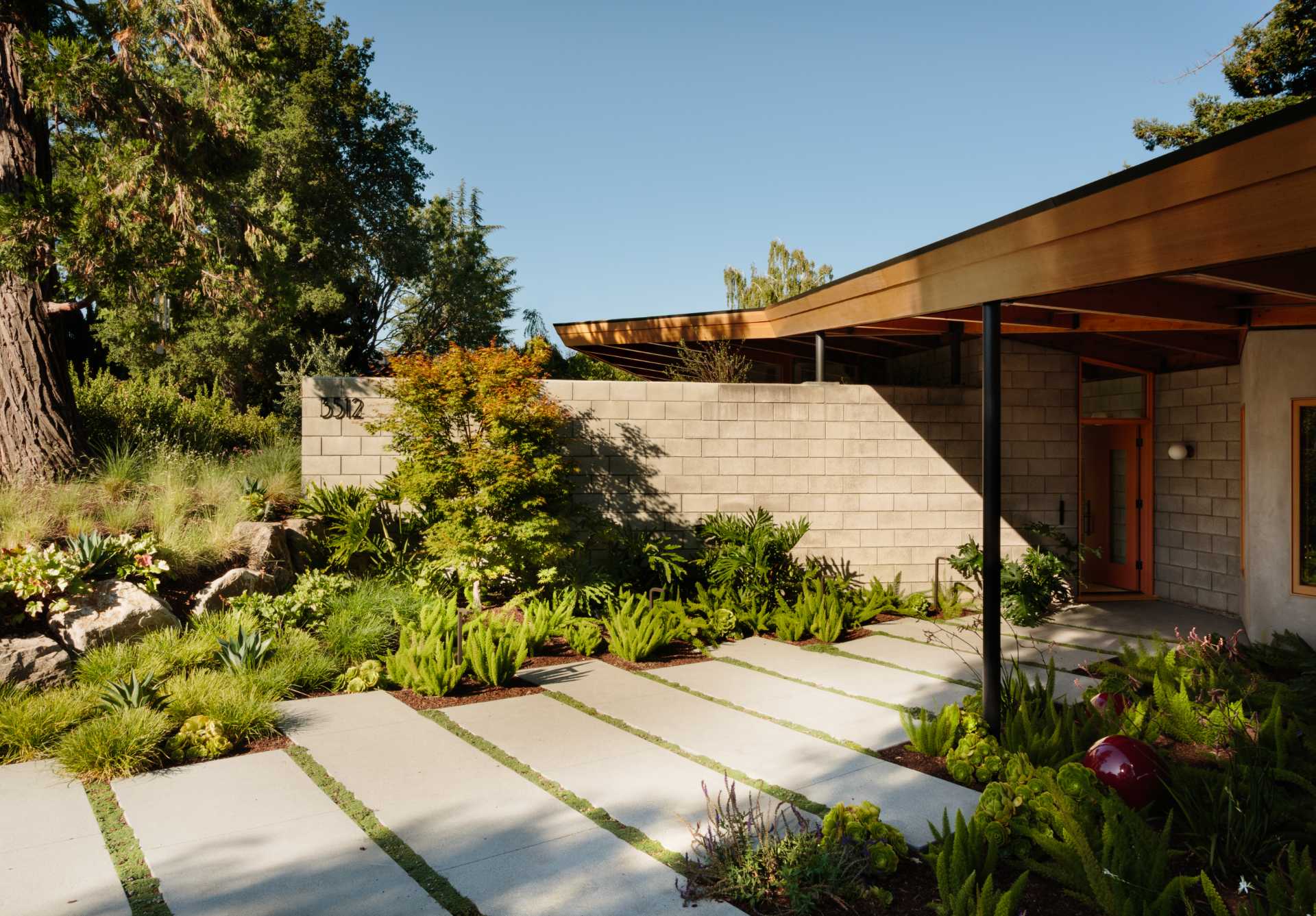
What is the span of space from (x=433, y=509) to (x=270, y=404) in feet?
55.1

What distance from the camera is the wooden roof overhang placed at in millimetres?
3121

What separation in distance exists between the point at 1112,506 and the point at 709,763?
806 centimetres

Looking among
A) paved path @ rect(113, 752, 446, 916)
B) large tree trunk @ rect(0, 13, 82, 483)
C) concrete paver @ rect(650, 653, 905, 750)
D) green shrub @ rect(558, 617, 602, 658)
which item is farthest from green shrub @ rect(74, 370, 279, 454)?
concrete paver @ rect(650, 653, 905, 750)

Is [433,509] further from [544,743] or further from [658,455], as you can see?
[544,743]

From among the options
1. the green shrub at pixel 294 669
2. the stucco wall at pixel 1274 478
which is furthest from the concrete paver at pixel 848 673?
the green shrub at pixel 294 669

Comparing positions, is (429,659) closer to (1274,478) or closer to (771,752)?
(771,752)

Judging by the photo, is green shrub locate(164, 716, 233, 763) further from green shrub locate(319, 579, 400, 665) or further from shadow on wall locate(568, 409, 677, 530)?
shadow on wall locate(568, 409, 677, 530)

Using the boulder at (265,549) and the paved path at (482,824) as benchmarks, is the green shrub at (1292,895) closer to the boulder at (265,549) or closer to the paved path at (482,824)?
the paved path at (482,824)

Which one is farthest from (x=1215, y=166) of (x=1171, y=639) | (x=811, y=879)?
(x=1171, y=639)

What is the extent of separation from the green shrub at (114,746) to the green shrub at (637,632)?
3414 mm

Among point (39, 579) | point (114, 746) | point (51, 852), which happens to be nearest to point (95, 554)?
point (39, 579)

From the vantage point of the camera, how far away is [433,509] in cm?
807

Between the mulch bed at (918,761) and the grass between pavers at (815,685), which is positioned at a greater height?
the mulch bed at (918,761)

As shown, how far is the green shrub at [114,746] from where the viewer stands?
173 inches
